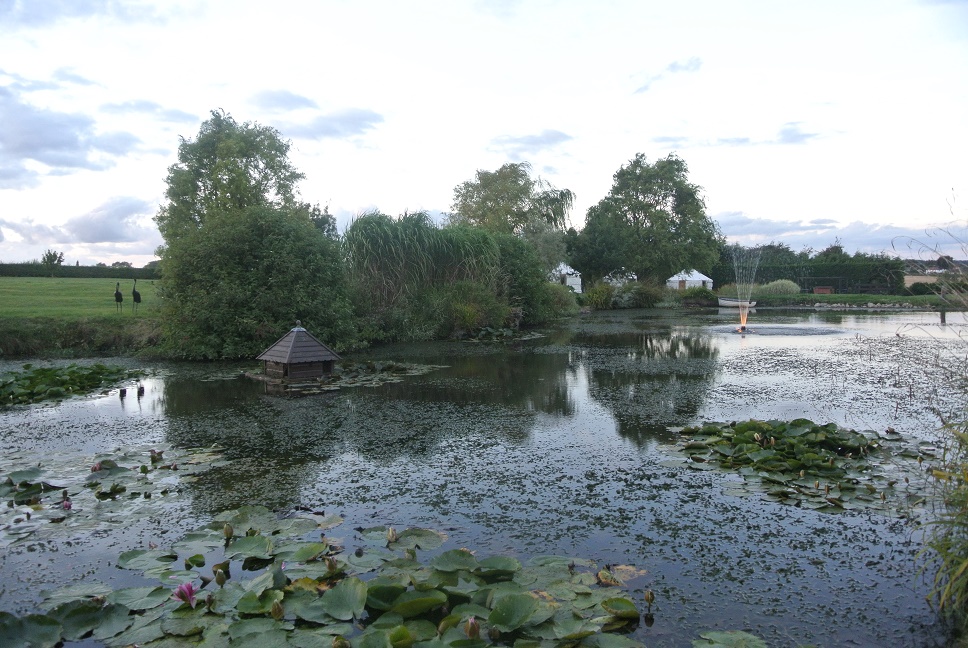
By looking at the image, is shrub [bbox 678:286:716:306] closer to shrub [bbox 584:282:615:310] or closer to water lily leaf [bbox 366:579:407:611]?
shrub [bbox 584:282:615:310]

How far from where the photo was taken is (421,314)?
19.3 m

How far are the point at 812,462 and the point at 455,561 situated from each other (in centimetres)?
353

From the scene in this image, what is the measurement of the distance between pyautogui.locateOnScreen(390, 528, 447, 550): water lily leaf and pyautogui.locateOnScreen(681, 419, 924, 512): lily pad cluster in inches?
98.8

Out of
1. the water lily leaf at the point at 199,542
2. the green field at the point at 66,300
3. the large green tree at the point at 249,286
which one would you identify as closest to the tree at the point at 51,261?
the green field at the point at 66,300

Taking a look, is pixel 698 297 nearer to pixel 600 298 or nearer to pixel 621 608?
pixel 600 298

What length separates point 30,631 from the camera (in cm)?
316

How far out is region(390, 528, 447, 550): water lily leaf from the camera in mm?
4289

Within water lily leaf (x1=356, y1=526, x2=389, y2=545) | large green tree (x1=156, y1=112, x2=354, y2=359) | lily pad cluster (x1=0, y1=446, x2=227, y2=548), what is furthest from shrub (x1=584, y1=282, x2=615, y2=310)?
water lily leaf (x1=356, y1=526, x2=389, y2=545)

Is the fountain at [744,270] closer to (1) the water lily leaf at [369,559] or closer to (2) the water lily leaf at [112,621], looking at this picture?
(1) the water lily leaf at [369,559]

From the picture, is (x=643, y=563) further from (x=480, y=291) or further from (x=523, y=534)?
(x=480, y=291)

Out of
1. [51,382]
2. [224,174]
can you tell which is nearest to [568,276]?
[224,174]

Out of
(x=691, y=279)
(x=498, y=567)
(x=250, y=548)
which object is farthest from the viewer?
(x=691, y=279)

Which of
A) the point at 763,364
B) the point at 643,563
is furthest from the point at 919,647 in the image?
the point at 763,364

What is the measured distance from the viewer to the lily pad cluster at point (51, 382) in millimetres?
9641
